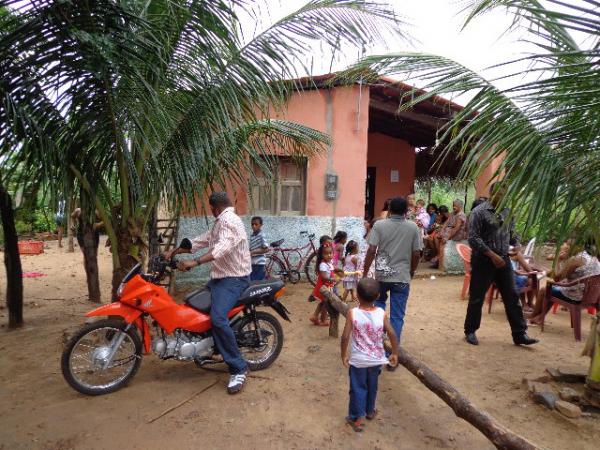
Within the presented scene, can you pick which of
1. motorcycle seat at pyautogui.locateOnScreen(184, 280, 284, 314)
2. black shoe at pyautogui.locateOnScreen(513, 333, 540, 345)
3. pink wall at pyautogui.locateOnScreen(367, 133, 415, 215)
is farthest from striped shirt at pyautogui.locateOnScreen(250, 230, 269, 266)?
pink wall at pyautogui.locateOnScreen(367, 133, 415, 215)

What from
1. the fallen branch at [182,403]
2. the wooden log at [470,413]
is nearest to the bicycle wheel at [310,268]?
the fallen branch at [182,403]

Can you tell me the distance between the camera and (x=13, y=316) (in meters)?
5.70

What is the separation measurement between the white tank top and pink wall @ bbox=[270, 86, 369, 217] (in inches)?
226

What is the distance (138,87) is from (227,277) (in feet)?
5.64

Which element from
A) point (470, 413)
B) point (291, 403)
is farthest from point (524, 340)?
point (291, 403)

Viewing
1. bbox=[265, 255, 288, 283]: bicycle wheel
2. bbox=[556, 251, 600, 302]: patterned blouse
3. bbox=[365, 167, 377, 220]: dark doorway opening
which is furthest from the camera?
bbox=[365, 167, 377, 220]: dark doorway opening

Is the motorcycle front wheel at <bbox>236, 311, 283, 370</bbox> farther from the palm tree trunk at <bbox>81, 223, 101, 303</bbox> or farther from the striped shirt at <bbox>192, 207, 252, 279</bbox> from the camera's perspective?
the palm tree trunk at <bbox>81, 223, 101, 303</bbox>

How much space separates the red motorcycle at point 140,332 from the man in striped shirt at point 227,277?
0.12 metres

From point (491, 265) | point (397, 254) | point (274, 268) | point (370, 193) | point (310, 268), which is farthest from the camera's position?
point (370, 193)

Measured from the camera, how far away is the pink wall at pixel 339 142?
8562mm

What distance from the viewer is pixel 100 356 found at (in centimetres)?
351

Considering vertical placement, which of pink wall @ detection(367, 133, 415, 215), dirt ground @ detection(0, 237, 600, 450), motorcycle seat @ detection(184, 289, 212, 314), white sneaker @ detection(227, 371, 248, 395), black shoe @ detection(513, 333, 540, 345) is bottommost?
dirt ground @ detection(0, 237, 600, 450)

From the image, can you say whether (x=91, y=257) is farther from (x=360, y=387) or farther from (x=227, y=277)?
(x=360, y=387)

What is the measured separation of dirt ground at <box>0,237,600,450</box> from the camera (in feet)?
9.78
